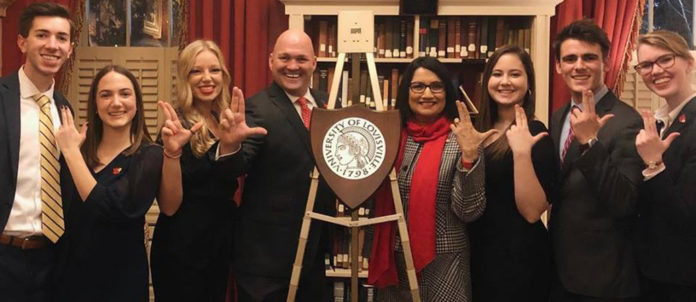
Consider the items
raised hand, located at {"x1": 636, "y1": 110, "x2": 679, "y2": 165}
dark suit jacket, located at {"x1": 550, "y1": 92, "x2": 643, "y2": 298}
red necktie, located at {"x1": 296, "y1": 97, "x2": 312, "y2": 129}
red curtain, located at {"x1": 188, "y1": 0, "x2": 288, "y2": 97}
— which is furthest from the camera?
red curtain, located at {"x1": 188, "y1": 0, "x2": 288, "y2": 97}

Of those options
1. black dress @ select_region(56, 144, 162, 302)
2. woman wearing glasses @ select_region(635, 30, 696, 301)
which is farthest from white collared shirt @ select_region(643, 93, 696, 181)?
black dress @ select_region(56, 144, 162, 302)

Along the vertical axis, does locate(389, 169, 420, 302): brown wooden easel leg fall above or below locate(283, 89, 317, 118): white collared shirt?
below

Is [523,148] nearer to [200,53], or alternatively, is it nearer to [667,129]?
[667,129]

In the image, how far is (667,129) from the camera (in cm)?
235

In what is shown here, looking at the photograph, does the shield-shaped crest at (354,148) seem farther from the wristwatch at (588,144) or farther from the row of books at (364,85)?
the row of books at (364,85)

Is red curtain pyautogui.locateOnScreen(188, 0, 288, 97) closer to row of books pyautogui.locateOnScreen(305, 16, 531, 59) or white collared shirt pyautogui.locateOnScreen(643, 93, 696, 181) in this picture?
row of books pyautogui.locateOnScreen(305, 16, 531, 59)

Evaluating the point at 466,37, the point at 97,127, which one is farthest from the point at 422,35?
the point at 97,127

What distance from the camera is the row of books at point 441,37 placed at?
Answer: 12.9ft

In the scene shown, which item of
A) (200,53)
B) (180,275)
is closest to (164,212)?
(180,275)

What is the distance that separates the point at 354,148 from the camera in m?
2.51

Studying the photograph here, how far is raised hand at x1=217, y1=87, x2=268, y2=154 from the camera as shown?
245 cm

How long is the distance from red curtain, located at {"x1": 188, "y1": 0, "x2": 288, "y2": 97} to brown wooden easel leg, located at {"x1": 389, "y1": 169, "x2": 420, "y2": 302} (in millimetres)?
1932

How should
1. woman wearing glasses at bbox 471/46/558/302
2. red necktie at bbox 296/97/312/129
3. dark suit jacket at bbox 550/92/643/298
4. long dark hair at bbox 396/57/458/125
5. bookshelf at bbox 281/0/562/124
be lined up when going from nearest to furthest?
dark suit jacket at bbox 550/92/643/298
woman wearing glasses at bbox 471/46/558/302
long dark hair at bbox 396/57/458/125
red necktie at bbox 296/97/312/129
bookshelf at bbox 281/0/562/124

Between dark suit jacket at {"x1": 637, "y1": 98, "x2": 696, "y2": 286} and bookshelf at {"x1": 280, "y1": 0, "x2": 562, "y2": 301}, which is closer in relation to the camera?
dark suit jacket at {"x1": 637, "y1": 98, "x2": 696, "y2": 286}
